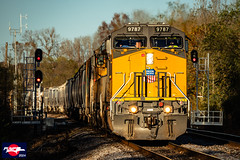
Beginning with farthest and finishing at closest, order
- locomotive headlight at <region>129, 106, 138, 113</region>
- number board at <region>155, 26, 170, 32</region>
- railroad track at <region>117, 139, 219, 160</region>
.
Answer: number board at <region>155, 26, 170, 32</region> < locomotive headlight at <region>129, 106, 138, 113</region> < railroad track at <region>117, 139, 219, 160</region>

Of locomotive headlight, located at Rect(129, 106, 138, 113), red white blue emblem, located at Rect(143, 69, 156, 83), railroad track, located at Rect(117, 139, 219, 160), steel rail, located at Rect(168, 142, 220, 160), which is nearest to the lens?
steel rail, located at Rect(168, 142, 220, 160)

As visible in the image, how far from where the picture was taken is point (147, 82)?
12383 mm

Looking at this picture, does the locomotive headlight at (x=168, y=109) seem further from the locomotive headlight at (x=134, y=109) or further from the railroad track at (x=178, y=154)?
the railroad track at (x=178, y=154)

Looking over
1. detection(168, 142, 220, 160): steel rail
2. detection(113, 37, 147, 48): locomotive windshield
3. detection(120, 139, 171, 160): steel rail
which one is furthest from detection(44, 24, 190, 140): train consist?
detection(168, 142, 220, 160): steel rail

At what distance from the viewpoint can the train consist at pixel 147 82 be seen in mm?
11898

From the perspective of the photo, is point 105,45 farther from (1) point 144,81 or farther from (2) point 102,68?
(1) point 144,81

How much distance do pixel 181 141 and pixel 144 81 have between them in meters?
3.45

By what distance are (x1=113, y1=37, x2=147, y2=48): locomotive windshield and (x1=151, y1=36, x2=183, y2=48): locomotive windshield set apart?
354mm

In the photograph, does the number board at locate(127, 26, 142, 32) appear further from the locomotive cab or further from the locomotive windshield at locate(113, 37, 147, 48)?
the locomotive windshield at locate(113, 37, 147, 48)

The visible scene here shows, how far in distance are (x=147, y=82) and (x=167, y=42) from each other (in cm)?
164

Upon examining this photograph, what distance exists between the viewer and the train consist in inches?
468

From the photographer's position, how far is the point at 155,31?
41.5ft

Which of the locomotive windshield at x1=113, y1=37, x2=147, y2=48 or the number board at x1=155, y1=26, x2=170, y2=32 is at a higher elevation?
the number board at x1=155, y1=26, x2=170, y2=32

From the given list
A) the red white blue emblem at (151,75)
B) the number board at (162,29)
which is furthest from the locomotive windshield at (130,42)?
the red white blue emblem at (151,75)
